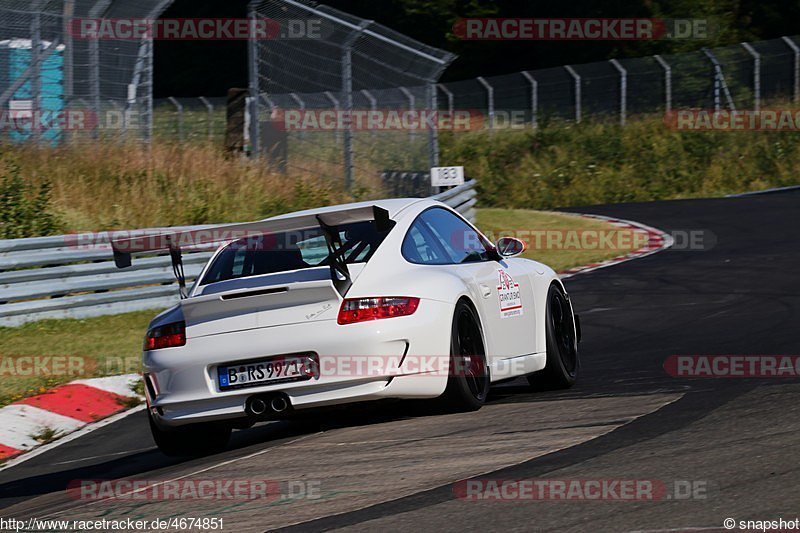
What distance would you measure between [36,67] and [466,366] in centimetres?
1295

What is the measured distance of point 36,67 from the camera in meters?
18.7

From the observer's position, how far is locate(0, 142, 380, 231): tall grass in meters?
18.3

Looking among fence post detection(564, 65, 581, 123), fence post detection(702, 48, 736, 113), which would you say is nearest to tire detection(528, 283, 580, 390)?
fence post detection(702, 48, 736, 113)

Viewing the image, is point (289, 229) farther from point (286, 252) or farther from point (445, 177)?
point (445, 177)

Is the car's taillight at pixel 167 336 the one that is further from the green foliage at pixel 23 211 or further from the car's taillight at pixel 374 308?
the green foliage at pixel 23 211

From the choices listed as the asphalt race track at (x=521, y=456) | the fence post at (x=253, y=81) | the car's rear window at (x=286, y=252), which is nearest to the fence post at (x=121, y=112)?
the fence post at (x=253, y=81)

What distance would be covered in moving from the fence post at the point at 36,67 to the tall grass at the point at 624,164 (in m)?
16.0

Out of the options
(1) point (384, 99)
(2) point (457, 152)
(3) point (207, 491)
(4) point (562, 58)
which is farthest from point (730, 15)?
(3) point (207, 491)

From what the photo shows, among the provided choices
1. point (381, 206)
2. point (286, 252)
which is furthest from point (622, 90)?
point (286, 252)

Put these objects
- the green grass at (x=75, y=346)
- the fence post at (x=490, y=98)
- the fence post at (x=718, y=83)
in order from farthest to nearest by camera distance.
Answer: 1. the fence post at (x=490, y=98)
2. the fence post at (x=718, y=83)
3. the green grass at (x=75, y=346)

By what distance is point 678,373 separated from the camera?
29.3 feet

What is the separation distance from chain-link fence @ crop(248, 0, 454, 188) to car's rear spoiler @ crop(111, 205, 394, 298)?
12287mm

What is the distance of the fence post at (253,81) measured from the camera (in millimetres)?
20297

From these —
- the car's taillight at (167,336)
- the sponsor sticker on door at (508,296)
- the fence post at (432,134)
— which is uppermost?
the fence post at (432,134)
